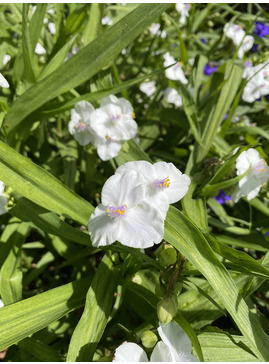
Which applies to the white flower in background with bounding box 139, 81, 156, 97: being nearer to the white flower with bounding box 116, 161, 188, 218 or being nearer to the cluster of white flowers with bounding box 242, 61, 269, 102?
the cluster of white flowers with bounding box 242, 61, 269, 102

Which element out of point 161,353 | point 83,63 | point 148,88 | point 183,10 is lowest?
point 148,88

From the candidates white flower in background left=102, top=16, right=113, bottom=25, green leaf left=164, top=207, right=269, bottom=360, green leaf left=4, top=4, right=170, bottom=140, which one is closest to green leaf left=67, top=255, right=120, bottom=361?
green leaf left=164, top=207, right=269, bottom=360

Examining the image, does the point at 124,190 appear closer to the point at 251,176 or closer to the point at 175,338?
the point at 175,338

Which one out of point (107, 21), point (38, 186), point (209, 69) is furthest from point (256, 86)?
point (38, 186)

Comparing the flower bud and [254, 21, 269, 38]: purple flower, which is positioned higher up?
the flower bud

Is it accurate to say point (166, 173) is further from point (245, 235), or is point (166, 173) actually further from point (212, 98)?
point (212, 98)
